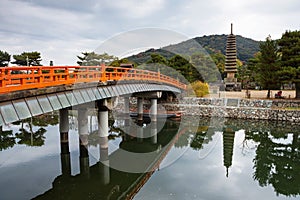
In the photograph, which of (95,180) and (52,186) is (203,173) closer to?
(95,180)

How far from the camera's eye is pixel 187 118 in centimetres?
2914

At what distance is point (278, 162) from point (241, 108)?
1352 cm

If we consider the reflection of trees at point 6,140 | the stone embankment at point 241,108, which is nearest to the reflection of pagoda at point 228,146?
the stone embankment at point 241,108

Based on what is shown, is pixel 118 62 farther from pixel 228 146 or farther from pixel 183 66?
pixel 228 146

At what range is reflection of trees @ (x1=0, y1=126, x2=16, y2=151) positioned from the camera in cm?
1691

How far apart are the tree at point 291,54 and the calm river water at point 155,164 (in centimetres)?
574

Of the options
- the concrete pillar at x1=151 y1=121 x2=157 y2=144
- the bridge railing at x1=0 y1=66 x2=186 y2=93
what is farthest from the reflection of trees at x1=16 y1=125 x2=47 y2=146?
the concrete pillar at x1=151 y1=121 x2=157 y2=144

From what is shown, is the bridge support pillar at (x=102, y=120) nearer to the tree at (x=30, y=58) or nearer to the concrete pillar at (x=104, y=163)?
the concrete pillar at (x=104, y=163)

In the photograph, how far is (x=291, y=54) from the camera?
2656 centimetres

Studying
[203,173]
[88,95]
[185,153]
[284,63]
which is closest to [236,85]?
[284,63]

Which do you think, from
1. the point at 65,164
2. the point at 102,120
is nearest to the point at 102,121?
the point at 102,120

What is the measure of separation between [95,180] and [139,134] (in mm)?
10118

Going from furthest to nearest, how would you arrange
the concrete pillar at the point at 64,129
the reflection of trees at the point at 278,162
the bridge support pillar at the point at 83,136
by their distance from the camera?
the concrete pillar at the point at 64,129, the bridge support pillar at the point at 83,136, the reflection of trees at the point at 278,162

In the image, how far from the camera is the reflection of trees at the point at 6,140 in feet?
55.5
